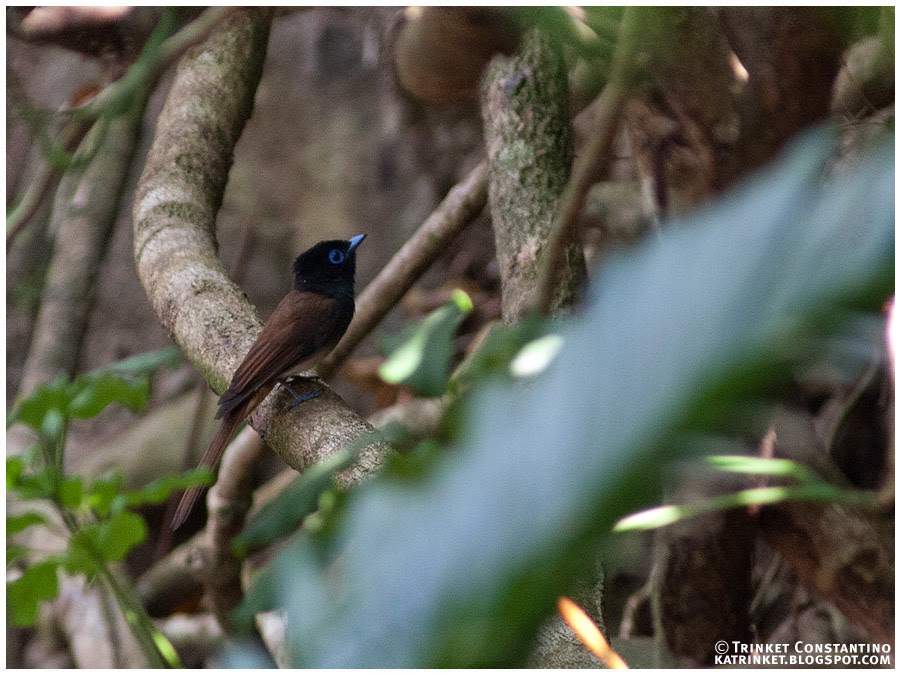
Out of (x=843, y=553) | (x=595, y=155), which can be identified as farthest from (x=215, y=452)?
(x=843, y=553)

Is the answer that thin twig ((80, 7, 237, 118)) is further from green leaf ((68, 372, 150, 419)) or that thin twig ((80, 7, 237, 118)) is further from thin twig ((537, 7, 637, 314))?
thin twig ((537, 7, 637, 314))

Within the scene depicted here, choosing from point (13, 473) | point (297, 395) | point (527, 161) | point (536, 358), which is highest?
point (536, 358)

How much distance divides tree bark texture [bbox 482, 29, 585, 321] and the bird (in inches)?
17.7

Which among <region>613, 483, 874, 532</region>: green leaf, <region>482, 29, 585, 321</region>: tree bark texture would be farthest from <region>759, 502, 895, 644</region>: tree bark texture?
<region>613, 483, 874, 532</region>: green leaf

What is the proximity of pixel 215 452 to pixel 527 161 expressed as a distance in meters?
0.93

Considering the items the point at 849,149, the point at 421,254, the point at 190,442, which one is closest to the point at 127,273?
the point at 190,442

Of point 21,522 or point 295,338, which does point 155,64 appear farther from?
point 21,522

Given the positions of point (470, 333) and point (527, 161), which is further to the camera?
point (470, 333)

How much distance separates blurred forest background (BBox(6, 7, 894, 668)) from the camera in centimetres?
29

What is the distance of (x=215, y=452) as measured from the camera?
203 cm

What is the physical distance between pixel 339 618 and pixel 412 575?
9 centimetres

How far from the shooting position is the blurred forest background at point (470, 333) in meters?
0.29

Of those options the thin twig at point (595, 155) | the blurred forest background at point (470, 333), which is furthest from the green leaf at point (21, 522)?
the thin twig at point (595, 155)

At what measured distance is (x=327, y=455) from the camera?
1580 mm
